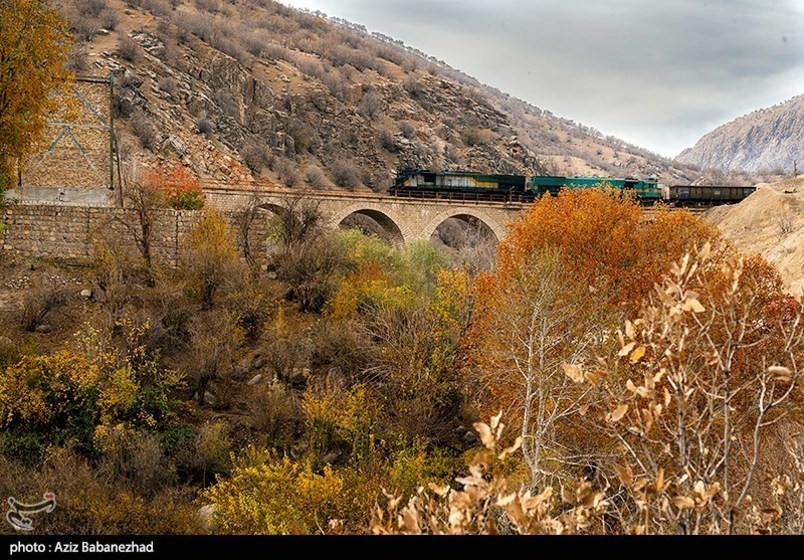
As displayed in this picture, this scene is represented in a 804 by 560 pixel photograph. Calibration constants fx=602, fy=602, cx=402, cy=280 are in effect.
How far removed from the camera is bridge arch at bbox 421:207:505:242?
123 feet

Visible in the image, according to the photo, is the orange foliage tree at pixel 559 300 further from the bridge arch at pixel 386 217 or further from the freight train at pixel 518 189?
the freight train at pixel 518 189

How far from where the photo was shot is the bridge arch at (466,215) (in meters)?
37.6

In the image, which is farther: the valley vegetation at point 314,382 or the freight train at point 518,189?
the freight train at point 518,189

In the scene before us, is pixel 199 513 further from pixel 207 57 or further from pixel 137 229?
pixel 207 57

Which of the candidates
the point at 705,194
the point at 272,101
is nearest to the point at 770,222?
the point at 705,194

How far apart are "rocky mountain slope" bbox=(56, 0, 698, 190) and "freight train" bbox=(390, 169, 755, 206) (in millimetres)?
11323

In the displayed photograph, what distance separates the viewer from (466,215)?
3850cm

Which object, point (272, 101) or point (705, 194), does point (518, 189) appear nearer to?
point (705, 194)

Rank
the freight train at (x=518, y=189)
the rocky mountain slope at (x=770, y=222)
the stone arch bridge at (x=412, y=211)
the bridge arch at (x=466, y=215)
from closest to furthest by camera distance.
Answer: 1. the rocky mountain slope at (x=770, y=222)
2. the stone arch bridge at (x=412, y=211)
3. the bridge arch at (x=466, y=215)
4. the freight train at (x=518, y=189)

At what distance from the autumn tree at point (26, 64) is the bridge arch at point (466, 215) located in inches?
1086

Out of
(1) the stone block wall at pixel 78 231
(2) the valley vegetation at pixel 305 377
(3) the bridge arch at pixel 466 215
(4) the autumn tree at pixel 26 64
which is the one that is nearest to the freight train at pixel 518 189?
(3) the bridge arch at pixel 466 215

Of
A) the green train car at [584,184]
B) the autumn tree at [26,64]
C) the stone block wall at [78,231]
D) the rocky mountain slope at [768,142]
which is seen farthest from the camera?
the rocky mountain slope at [768,142]

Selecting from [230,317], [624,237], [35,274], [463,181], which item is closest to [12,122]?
[35,274]

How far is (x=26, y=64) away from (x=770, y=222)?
33065mm
